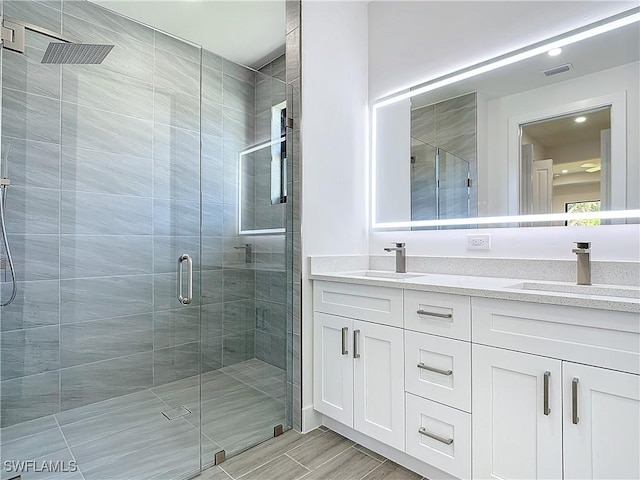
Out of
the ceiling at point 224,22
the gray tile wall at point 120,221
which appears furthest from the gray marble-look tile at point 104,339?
the ceiling at point 224,22

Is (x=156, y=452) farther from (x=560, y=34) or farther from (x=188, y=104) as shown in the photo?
(x=560, y=34)

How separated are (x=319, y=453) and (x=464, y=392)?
34.8 inches

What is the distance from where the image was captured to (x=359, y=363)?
187 centimetres

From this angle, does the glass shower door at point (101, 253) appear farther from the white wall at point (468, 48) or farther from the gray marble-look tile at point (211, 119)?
the white wall at point (468, 48)

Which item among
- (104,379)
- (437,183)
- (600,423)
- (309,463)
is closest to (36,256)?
(104,379)

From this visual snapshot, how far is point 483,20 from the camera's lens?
207 centimetres

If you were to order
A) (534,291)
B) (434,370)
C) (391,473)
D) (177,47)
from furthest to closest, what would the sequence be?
(177,47)
(391,473)
(434,370)
(534,291)

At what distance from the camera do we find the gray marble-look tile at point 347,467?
1.68 meters

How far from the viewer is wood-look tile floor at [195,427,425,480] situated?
1.68 meters

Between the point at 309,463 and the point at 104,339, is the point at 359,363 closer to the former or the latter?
the point at 309,463

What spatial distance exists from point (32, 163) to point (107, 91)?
0.56m

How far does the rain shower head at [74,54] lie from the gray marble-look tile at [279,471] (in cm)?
225

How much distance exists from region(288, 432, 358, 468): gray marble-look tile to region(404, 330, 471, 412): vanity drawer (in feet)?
1.80

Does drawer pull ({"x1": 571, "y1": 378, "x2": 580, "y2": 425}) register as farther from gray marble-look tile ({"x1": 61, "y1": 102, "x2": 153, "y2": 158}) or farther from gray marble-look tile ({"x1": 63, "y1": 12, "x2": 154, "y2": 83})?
gray marble-look tile ({"x1": 63, "y1": 12, "x2": 154, "y2": 83})
